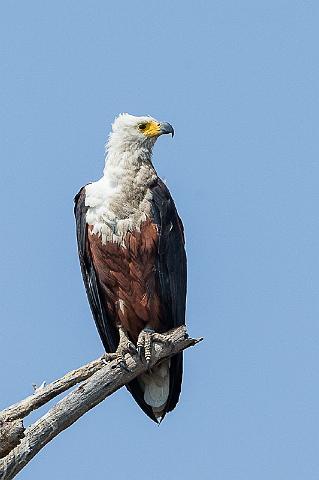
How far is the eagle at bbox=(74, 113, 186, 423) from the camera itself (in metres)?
10.5

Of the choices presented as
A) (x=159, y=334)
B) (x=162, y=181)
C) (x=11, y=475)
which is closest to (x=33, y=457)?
(x=11, y=475)

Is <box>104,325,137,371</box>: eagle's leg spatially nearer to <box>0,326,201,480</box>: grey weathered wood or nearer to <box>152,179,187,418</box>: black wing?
<box>0,326,201,480</box>: grey weathered wood

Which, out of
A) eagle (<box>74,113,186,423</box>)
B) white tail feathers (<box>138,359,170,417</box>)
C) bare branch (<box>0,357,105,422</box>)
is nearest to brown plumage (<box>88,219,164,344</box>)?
eagle (<box>74,113,186,423</box>)

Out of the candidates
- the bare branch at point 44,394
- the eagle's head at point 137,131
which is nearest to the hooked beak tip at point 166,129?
the eagle's head at point 137,131

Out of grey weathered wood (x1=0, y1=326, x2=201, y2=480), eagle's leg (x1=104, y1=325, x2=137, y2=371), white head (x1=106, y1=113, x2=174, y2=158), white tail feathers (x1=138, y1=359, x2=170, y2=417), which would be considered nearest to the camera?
grey weathered wood (x1=0, y1=326, x2=201, y2=480)

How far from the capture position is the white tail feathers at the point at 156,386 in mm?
10844

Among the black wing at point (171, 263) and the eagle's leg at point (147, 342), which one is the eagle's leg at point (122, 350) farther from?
the black wing at point (171, 263)

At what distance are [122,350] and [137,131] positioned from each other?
2101 millimetres

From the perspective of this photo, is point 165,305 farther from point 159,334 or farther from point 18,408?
point 18,408

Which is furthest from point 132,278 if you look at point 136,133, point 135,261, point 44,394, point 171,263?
point 44,394

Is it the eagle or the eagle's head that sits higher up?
the eagle's head

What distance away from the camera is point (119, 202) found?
10.5 meters

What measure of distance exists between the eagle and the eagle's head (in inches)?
1.5

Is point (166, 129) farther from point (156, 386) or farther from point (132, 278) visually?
point (156, 386)
